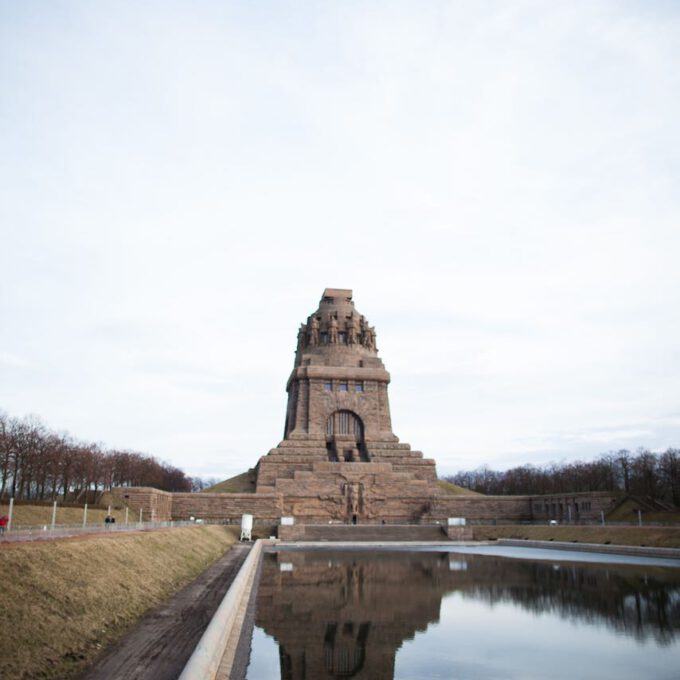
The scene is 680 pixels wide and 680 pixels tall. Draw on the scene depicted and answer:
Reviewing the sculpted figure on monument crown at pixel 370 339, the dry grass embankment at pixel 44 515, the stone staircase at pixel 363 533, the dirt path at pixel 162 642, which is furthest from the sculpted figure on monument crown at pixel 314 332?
the dirt path at pixel 162 642

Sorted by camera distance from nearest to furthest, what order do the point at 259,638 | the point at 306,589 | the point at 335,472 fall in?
the point at 259,638
the point at 306,589
the point at 335,472

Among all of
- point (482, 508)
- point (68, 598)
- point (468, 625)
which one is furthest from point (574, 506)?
point (68, 598)

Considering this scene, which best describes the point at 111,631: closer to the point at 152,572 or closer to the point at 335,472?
the point at 152,572

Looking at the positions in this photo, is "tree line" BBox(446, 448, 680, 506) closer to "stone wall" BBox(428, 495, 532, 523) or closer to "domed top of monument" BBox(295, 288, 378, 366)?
"stone wall" BBox(428, 495, 532, 523)

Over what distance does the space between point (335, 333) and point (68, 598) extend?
59032 mm

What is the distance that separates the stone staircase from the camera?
153 ft

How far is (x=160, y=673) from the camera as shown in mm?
8570

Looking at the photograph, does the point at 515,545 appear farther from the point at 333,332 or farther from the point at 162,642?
the point at 162,642

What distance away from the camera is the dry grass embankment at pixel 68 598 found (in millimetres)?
8227

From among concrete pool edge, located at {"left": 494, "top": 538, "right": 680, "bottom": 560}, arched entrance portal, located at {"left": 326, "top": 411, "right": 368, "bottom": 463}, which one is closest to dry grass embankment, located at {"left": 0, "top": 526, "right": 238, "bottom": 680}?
concrete pool edge, located at {"left": 494, "top": 538, "right": 680, "bottom": 560}

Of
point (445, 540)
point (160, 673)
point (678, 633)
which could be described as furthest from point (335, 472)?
point (160, 673)

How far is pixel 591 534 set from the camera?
38.1 metres

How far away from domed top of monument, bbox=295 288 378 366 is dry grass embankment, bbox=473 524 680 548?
24.9 metres

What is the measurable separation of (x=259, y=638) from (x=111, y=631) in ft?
10.3
